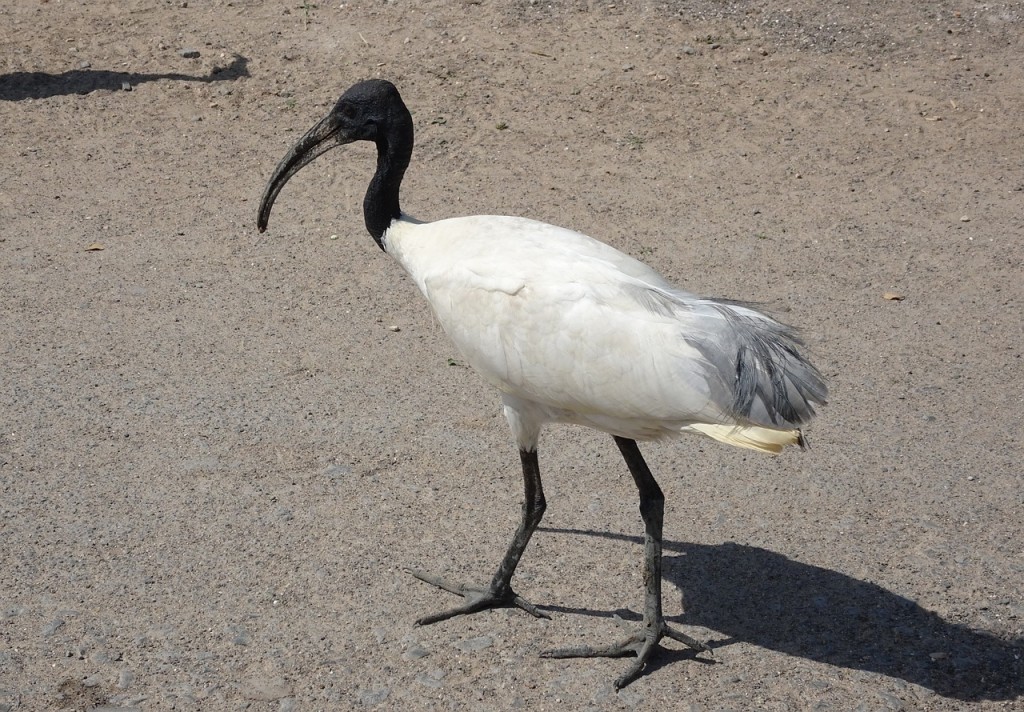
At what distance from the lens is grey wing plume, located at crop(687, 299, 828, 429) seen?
159 inches

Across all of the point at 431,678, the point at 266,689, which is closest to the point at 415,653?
the point at 431,678

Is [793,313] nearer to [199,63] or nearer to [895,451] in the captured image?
[895,451]

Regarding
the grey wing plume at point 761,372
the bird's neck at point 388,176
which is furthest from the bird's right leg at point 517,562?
the bird's neck at point 388,176

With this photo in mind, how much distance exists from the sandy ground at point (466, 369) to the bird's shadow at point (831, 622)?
15mm

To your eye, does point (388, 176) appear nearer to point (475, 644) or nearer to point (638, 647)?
point (475, 644)

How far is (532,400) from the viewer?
443 cm

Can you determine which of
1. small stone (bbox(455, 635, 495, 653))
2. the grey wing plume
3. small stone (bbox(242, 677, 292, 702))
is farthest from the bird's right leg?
the grey wing plume

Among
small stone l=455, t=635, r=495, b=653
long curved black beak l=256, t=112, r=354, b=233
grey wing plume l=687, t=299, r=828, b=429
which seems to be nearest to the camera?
grey wing plume l=687, t=299, r=828, b=429

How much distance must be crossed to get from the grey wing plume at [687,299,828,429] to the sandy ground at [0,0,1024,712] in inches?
40.8

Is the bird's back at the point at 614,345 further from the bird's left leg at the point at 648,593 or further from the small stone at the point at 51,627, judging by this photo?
the small stone at the point at 51,627

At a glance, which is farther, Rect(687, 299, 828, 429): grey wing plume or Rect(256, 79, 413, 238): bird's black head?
Rect(256, 79, 413, 238): bird's black head

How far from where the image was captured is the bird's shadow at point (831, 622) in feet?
14.4

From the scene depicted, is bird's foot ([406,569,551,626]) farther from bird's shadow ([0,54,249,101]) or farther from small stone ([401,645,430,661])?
bird's shadow ([0,54,249,101])

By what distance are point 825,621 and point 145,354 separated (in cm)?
399
